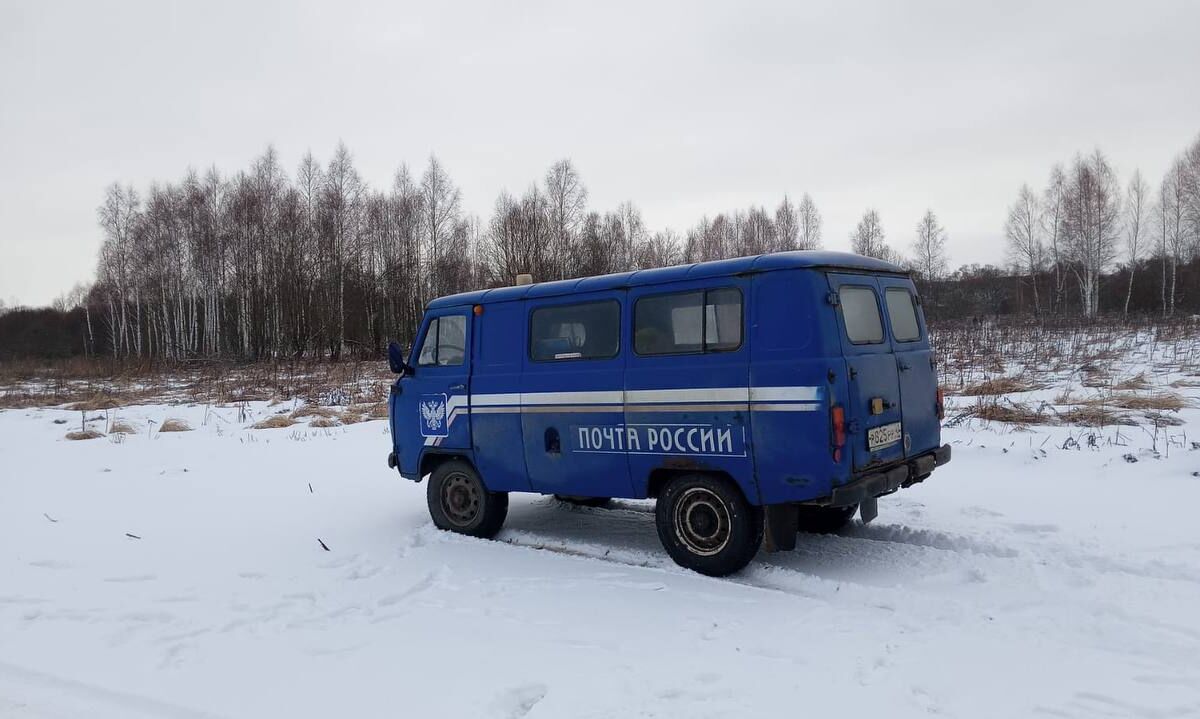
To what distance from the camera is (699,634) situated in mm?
4547

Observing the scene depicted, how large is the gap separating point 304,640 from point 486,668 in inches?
54.2

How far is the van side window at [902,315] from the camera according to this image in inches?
236

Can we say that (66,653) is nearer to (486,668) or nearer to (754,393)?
(486,668)

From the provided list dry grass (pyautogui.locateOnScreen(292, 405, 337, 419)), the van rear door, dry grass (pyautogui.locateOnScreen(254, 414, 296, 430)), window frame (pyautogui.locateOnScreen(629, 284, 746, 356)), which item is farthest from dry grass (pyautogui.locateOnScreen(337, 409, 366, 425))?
the van rear door

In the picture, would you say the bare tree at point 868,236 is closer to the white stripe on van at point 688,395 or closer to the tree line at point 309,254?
the tree line at point 309,254

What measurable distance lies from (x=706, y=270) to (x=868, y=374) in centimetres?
143

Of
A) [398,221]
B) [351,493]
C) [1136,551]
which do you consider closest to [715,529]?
[1136,551]

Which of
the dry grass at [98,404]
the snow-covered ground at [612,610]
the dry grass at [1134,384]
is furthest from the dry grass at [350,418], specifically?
the dry grass at [1134,384]

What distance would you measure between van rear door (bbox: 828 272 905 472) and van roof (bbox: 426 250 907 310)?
13 cm

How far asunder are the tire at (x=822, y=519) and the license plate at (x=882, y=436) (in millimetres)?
1235

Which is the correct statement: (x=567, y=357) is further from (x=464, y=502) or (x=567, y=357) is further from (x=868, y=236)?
(x=868, y=236)

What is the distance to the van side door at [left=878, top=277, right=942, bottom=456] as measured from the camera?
19.2ft

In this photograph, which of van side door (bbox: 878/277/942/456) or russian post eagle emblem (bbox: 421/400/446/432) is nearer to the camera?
van side door (bbox: 878/277/942/456)

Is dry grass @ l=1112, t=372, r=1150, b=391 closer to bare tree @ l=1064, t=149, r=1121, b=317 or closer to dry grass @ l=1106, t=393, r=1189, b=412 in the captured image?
dry grass @ l=1106, t=393, r=1189, b=412
